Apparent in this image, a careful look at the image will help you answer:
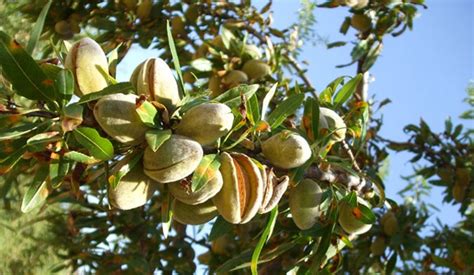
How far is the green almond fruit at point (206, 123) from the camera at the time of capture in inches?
35.0

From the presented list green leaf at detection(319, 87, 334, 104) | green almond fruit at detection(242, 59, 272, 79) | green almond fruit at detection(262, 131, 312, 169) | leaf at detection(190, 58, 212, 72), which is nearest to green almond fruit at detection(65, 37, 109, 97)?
green almond fruit at detection(262, 131, 312, 169)

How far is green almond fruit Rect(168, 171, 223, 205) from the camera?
0.90 meters

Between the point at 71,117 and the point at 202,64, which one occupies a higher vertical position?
the point at 71,117

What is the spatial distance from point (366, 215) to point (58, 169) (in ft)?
2.15

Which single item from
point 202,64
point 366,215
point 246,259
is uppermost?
point 366,215

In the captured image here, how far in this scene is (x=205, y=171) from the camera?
0.88 meters

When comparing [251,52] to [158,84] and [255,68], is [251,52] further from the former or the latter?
[158,84]

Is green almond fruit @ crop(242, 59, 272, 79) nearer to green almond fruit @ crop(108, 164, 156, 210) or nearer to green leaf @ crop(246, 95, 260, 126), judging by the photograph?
green leaf @ crop(246, 95, 260, 126)

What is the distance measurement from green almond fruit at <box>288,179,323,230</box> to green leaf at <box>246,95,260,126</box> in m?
0.19

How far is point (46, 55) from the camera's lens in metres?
2.52

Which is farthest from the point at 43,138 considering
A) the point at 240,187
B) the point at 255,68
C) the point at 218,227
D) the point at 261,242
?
the point at 255,68

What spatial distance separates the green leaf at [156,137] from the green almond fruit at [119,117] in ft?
0.12

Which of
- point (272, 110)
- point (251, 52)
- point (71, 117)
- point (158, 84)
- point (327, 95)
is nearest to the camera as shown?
point (71, 117)

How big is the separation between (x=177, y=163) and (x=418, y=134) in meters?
2.04
